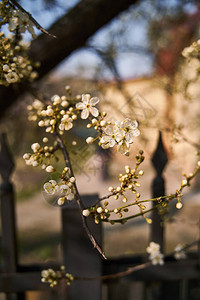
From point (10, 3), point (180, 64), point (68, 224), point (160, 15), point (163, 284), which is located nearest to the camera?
point (10, 3)

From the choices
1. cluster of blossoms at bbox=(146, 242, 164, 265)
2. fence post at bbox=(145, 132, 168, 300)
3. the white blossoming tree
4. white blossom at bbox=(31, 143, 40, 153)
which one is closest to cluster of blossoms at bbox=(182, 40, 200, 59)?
fence post at bbox=(145, 132, 168, 300)

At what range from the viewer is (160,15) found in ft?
8.55

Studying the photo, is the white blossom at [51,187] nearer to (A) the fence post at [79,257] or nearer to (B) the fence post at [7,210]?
(A) the fence post at [79,257]

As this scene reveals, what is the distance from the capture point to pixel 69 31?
5.22 ft

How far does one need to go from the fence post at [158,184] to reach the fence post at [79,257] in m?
0.37

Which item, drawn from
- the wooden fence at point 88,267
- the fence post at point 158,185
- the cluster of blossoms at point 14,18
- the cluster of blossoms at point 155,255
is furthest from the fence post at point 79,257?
the cluster of blossoms at point 14,18

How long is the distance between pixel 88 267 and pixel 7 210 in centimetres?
52

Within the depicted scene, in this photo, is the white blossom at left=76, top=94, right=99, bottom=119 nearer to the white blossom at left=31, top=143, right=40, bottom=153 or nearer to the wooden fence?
the white blossom at left=31, top=143, right=40, bottom=153

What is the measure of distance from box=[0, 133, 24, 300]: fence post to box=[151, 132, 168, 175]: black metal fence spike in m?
0.78

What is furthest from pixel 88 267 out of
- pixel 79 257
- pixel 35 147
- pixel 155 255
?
pixel 35 147

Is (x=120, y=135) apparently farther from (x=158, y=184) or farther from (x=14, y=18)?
(x=158, y=184)

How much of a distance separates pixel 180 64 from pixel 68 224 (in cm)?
190

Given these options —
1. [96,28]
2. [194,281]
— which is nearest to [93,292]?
[194,281]

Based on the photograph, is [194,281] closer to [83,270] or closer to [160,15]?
[83,270]
